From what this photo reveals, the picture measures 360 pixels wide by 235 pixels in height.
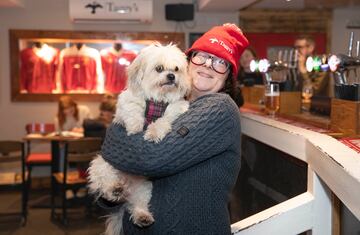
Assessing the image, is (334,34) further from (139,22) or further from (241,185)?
(241,185)

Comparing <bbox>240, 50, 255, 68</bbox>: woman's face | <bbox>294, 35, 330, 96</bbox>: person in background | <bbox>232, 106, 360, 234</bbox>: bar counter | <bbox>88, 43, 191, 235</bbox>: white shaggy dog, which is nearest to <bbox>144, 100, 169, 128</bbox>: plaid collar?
<bbox>88, 43, 191, 235</bbox>: white shaggy dog

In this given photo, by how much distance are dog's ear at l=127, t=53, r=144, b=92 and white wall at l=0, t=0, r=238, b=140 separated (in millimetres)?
4745

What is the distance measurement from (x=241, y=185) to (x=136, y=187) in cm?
198

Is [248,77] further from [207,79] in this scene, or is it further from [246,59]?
[207,79]

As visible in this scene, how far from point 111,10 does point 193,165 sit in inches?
200

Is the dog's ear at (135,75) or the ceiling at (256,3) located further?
the ceiling at (256,3)

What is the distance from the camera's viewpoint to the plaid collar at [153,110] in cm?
192

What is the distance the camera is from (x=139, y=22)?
A: 21.4 ft

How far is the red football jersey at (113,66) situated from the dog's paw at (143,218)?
212 inches

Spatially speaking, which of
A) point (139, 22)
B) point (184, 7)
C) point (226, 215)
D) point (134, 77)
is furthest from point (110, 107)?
point (226, 215)

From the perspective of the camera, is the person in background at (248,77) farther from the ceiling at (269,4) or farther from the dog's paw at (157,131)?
the dog's paw at (157,131)

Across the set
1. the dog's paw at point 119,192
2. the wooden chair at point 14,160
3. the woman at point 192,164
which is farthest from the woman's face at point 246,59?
the woman at point 192,164

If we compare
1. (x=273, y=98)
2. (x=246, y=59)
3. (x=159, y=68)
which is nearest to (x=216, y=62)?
(x=159, y=68)

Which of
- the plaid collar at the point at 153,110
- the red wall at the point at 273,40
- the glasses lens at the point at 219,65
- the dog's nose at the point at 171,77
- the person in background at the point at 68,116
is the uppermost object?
the red wall at the point at 273,40
